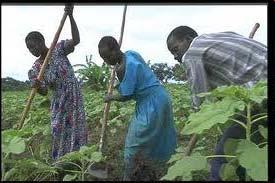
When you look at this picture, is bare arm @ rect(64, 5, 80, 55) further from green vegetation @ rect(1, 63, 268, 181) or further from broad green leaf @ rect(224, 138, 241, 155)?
broad green leaf @ rect(224, 138, 241, 155)

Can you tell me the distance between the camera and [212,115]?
2607 mm

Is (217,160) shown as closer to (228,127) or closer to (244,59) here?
(228,127)

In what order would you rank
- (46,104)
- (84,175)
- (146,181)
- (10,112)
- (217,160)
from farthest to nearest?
(10,112)
(46,104)
(84,175)
(146,181)
(217,160)

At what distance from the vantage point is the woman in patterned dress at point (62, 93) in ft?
14.9

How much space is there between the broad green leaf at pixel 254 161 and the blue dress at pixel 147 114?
148 centimetres

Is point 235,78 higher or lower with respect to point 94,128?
higher

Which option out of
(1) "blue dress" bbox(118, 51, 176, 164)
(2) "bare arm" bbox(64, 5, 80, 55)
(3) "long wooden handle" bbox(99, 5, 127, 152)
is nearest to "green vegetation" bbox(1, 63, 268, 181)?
(3) "long wooden handle" bbox(99, 5, 127, 152)

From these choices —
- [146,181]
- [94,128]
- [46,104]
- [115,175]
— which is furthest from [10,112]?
[146,181]

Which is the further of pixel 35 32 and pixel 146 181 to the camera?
pixel 35 32

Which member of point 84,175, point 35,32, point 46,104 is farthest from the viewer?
point 46,104

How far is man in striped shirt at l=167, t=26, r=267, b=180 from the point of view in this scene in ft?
10.2

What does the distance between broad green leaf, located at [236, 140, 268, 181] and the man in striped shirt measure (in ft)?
1.61

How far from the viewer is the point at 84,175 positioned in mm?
3705

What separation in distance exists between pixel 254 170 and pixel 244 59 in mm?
851
